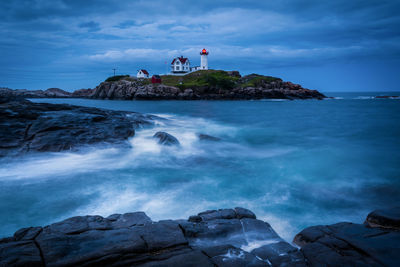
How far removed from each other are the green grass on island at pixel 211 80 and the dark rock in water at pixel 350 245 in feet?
226

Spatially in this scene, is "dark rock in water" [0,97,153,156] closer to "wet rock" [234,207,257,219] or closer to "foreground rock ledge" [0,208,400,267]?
"foreground rock ledge" [0,208,400,267]

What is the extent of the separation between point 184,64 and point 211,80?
25352 mm

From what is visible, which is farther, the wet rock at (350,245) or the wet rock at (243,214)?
the wet rock at (243,214)

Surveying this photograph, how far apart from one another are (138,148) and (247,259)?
32.6ft

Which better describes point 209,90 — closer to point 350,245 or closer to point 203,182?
point 203,182

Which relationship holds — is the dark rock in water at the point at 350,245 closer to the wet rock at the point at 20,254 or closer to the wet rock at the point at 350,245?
the wet rock at the point at 350,245

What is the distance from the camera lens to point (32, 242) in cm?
376

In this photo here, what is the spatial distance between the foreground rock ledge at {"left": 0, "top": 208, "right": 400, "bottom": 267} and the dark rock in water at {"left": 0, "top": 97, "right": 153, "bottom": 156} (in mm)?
8022

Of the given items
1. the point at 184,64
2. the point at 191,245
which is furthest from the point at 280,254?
the point at 184,64

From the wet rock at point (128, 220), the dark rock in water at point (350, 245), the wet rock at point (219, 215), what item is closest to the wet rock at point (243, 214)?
the wet rock at point (219, 215)

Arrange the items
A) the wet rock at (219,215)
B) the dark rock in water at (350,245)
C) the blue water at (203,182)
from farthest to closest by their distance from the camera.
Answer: the blue water at (203,182)
the wet rock at (219,215)
the dark rock in water at (350,245)

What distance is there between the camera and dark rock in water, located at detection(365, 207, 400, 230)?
4.68 m

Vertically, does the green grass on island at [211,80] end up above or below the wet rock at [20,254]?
above

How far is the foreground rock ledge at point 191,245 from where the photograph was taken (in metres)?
3.53
